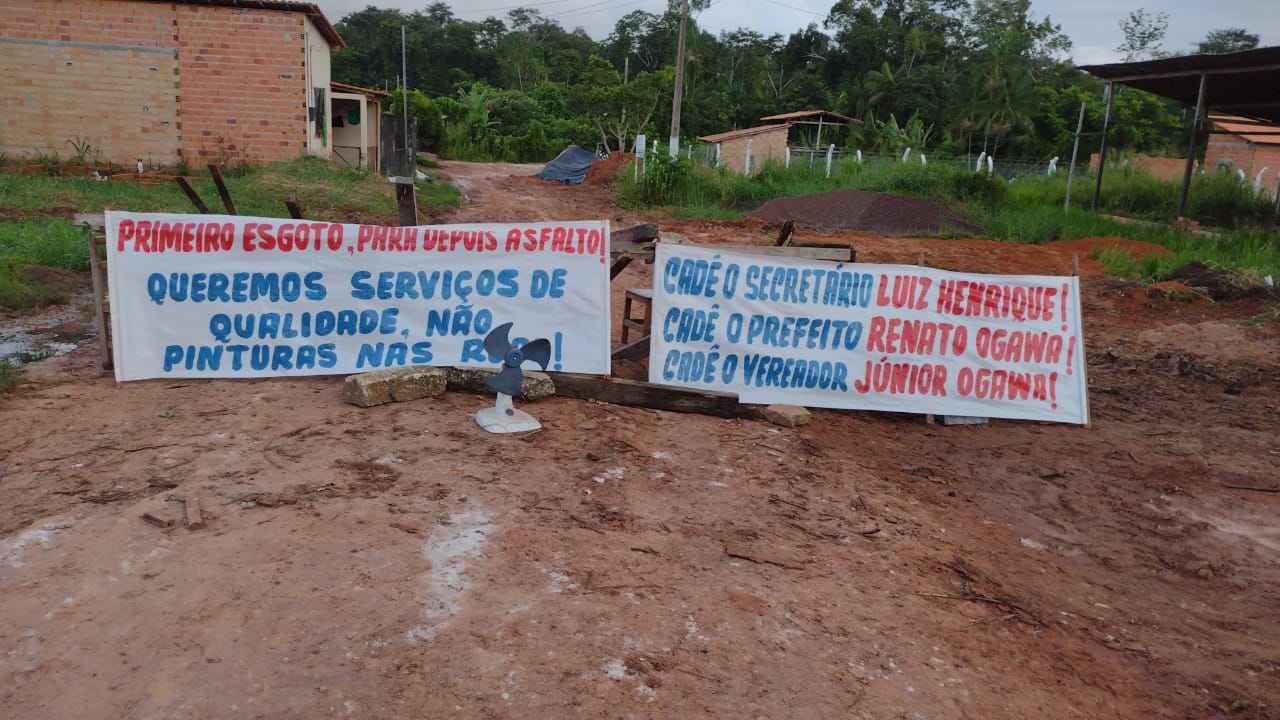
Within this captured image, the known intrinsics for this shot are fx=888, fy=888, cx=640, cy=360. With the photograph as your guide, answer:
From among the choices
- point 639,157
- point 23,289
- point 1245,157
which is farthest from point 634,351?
point 1245,157

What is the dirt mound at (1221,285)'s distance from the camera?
12602 mm

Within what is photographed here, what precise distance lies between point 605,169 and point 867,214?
11.9 metres

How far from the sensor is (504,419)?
5.98m

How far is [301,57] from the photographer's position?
18938 millimetres

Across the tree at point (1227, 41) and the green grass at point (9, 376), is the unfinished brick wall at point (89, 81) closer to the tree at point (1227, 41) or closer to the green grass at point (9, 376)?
Answer: the green grass at point (9, 376)

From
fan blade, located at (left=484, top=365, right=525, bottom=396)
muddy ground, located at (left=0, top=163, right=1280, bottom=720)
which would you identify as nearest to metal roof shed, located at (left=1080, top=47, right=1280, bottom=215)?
muddy ground, located at (left=0, top=163, right=1280, bottom=720)

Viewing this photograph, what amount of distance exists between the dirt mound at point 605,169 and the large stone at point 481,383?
22861 mm

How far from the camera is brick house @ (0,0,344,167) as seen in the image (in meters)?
18.3

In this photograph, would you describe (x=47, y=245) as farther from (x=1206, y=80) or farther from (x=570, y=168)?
(x=570, y=168)

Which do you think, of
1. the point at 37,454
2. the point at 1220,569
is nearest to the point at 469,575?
the point at 37,454

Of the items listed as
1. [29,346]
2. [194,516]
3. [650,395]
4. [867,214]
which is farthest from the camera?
[867,214]

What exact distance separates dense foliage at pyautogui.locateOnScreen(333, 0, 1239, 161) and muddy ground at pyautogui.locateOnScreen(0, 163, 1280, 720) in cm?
3037

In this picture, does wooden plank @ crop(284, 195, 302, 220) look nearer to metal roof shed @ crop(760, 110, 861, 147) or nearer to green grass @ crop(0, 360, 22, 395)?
green grass @ crop(0, 360, 22, 395)

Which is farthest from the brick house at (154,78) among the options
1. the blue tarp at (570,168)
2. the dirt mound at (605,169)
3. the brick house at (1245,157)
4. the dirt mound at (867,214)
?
the brick house at (1245,157)
